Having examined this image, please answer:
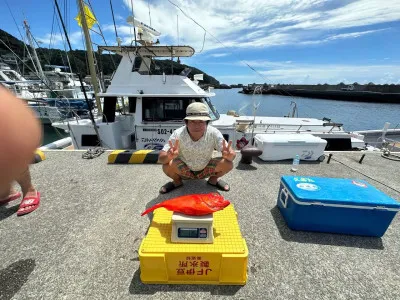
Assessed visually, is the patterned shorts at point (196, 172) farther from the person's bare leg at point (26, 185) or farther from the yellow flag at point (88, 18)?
the yellow flag at point (88, 18)

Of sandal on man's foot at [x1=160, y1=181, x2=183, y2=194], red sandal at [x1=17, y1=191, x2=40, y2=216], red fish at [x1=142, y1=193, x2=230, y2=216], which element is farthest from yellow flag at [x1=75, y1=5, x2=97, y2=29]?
red fish at [x1=142, y1=193, x2=230, y2=216]

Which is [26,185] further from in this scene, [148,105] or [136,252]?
[148,105]

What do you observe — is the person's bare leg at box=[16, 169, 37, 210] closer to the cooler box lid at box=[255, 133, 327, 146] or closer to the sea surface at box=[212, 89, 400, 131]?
the cooler box lid at box=[255, 133, 327, 146]

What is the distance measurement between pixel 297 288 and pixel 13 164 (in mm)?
2027

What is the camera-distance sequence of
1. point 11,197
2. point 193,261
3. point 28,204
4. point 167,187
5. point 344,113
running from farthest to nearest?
1. point 344,113
2. point 167,187
3. point 11,197
4. point 28,204
5. point 193,261

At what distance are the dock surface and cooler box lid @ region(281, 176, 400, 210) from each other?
47 cm

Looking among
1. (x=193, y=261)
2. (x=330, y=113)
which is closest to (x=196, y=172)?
(x=193, y=261)

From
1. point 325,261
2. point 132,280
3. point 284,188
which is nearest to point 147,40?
point 284,188

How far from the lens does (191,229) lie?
159 cm

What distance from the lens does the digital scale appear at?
1.57 meters

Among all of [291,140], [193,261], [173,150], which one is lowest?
[193,261]

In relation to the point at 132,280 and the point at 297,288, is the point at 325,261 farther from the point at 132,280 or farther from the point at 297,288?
the point at 132,280

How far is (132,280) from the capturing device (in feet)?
5.27

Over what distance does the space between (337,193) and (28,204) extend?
12.4ft
